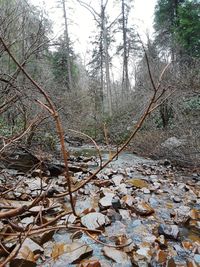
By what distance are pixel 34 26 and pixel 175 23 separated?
1389cm

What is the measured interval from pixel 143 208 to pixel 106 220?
0.88m

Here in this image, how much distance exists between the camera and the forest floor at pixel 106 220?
9.71ft

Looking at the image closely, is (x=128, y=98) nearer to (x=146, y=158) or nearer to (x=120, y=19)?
(x=120, y=19)

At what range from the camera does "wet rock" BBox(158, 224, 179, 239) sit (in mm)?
3928

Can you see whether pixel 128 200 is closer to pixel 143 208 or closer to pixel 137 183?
pixel 143 208

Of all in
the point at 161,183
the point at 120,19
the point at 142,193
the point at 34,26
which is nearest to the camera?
the point at 142,193

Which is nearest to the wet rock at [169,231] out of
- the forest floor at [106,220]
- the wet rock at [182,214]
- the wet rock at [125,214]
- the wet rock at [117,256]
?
the forest floor at [106,220]

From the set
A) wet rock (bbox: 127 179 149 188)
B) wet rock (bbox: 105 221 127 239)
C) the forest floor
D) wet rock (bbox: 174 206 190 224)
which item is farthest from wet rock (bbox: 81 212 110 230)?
wet rock (bbox: 127 179 149 188)

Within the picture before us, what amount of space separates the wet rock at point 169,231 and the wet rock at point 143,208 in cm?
71

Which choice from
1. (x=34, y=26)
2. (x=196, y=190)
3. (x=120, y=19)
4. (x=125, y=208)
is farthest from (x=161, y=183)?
(x=120, y=19)

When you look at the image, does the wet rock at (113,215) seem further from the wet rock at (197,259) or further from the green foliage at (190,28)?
the green foliage at (190,28)

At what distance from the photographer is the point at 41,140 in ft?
29.4

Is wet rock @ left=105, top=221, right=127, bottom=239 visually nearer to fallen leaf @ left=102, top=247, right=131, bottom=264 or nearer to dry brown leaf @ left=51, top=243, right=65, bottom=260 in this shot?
fallen leaf @ left=102, top=247, right=131, bottom=264

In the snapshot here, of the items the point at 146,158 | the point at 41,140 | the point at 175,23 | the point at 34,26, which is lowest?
the point at 146,158
